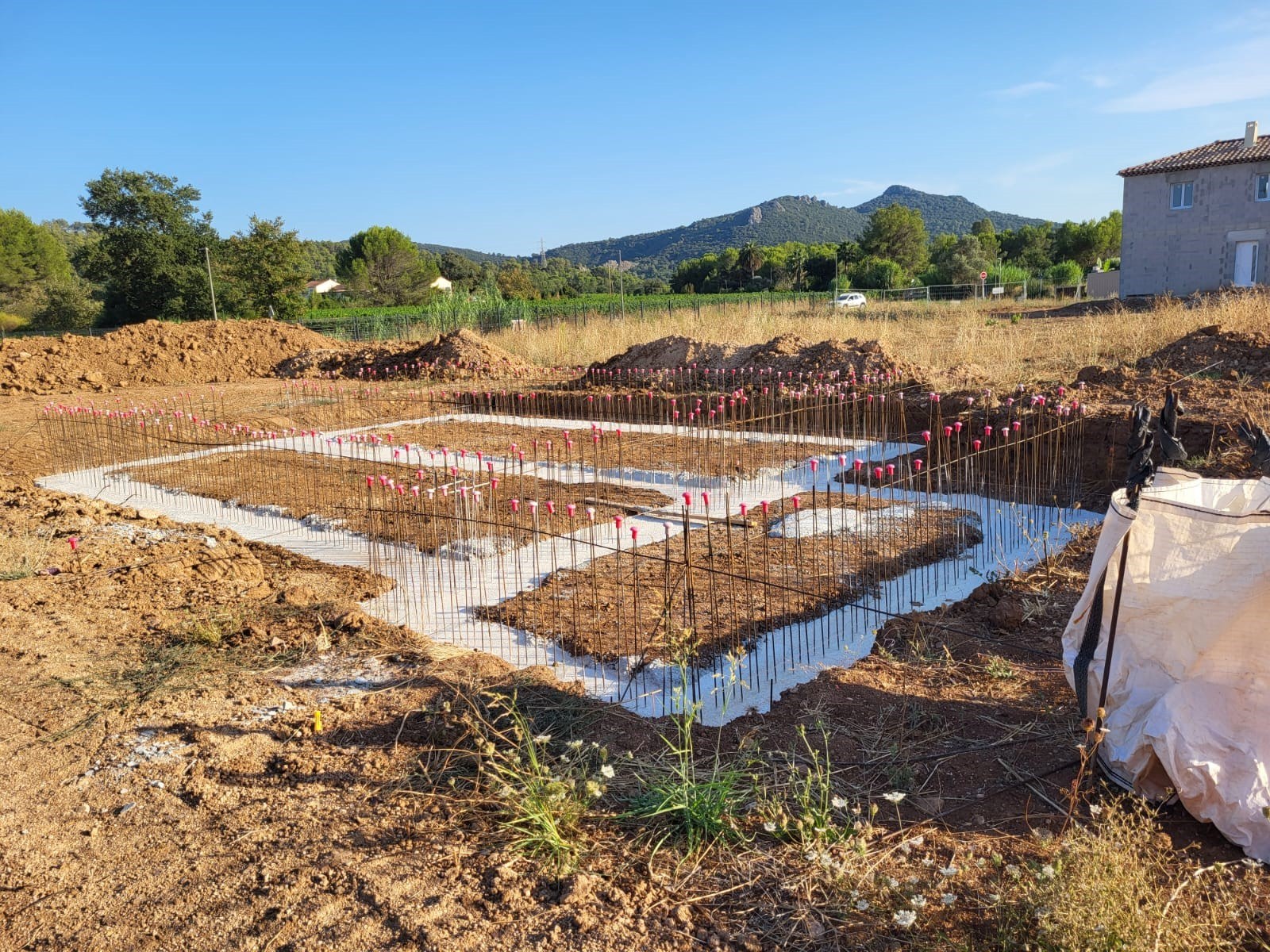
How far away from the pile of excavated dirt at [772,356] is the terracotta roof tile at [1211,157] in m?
17.4

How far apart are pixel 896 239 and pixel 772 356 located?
39.4 metres

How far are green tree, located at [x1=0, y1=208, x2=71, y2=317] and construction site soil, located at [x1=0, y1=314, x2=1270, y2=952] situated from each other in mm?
43267

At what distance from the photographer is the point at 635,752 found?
10.3ft

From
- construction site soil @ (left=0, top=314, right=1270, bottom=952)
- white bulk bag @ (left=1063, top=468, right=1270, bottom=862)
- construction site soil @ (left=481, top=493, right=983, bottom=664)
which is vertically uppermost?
white bulk bag @ (left=1063, top=468, right=1270, bottom=862)

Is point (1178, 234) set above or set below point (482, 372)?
above

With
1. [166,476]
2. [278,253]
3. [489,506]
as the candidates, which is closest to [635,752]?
[489,506]

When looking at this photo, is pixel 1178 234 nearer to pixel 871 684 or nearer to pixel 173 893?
pixel 871 684

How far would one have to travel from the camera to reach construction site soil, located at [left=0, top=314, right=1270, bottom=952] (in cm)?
219

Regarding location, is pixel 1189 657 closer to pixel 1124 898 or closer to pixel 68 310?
pixel 1124 898

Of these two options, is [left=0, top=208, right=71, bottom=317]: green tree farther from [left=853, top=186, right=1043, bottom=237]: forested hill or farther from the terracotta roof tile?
[left=853, top=186, right=1043, bottom=237]: forested hill

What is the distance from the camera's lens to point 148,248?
30375mm

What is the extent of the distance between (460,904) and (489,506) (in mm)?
5098

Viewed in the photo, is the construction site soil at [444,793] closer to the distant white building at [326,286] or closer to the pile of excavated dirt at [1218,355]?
the pile of excavated dirt at [1218,355]

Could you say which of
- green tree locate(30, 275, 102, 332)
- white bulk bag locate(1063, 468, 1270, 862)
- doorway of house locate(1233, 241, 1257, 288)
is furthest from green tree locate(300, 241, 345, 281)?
white bulk bag locate(1063, 468, 1270, 862)
